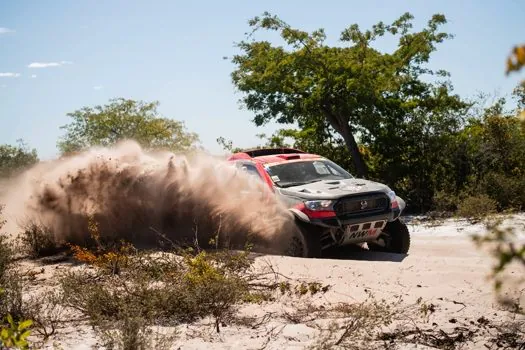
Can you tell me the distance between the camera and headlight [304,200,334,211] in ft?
27.2

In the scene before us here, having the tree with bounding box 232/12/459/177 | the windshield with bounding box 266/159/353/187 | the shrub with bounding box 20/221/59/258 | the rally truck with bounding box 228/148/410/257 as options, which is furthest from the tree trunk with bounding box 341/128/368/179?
the shrub with bounding box 20/221/59/258

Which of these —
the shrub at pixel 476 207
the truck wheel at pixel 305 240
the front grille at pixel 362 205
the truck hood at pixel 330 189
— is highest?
the truck hood at pixel 330 189

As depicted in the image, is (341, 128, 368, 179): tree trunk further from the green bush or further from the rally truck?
the rally truck

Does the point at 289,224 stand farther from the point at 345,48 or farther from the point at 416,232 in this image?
the point at 345,48

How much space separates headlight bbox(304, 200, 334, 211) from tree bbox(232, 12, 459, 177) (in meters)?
9.08

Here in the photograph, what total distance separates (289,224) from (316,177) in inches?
55.0

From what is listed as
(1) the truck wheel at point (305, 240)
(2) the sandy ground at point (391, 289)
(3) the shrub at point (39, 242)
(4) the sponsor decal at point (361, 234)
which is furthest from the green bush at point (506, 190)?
(3) the shrub at point (39, 242)

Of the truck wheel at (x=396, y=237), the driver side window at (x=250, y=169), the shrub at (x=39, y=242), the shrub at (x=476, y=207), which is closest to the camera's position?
the truck wheel at (x=396, y=237)

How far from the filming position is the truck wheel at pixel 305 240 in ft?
27.3

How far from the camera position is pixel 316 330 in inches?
196

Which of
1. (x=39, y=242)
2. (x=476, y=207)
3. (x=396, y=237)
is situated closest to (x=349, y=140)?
(x=476, y=207)

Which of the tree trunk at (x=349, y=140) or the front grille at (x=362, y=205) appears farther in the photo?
the tree trunk at (x=349, y=140)

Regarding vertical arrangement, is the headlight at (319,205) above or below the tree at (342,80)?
below

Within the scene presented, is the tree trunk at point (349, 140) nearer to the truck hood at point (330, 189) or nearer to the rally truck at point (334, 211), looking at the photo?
the rally truck at point (334, 211)
